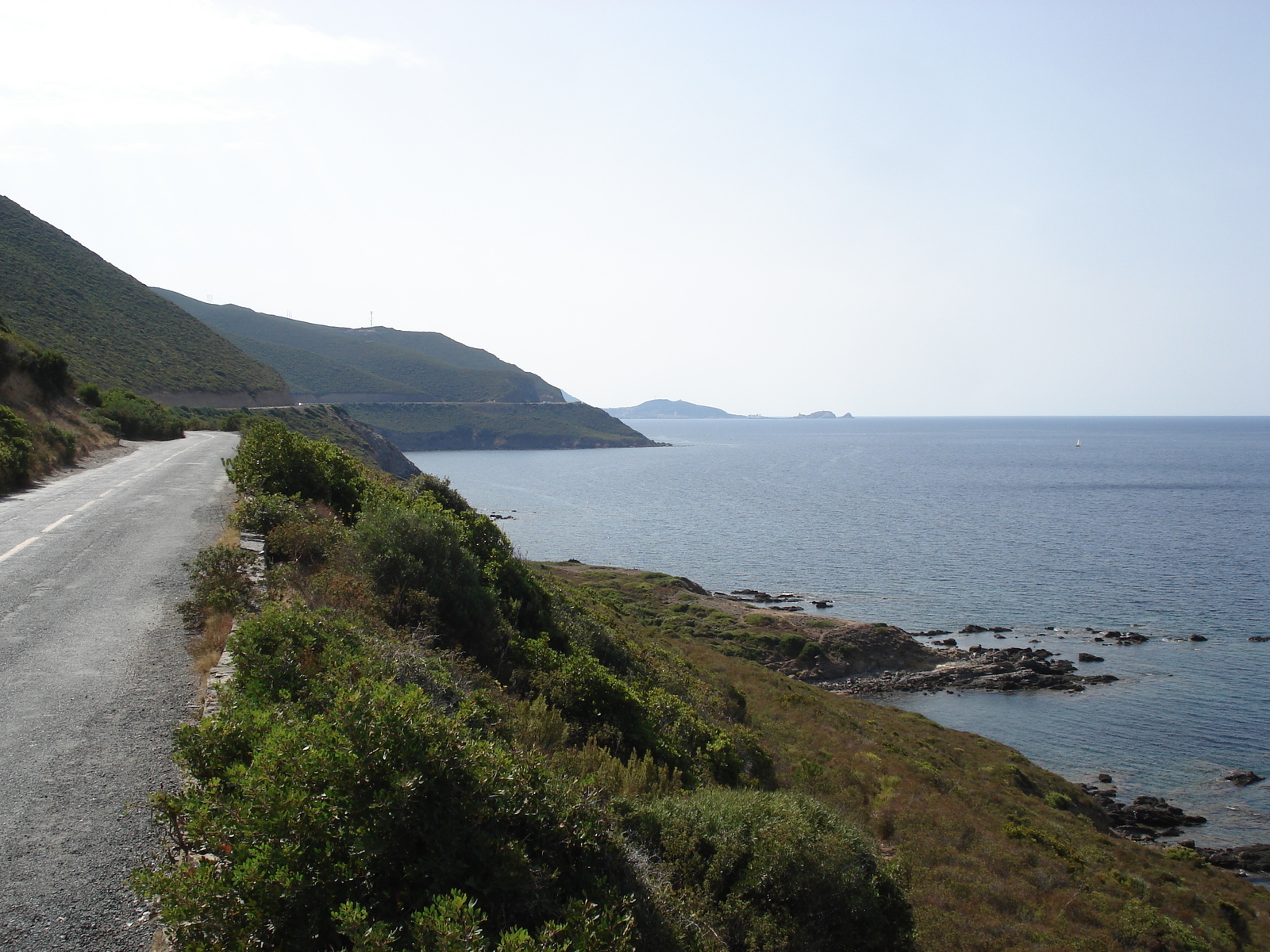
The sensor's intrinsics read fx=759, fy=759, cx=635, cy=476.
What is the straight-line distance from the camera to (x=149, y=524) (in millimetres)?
13406

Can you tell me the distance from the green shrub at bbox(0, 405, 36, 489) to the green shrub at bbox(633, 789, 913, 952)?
18042 mm

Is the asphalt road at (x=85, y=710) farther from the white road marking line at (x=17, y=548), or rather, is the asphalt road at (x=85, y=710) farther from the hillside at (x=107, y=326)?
the hillside at (x=107, y=326)

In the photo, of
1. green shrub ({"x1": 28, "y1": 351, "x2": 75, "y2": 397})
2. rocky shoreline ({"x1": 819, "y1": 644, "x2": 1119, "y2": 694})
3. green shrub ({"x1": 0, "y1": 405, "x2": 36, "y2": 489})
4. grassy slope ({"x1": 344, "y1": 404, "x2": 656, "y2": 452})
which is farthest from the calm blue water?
green shrub ({"x1": 28, "y1": 351, "x2": 75, "y2": 397})

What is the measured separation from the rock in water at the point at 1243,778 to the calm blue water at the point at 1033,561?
37 centimetres

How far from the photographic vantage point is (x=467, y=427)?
177 metres

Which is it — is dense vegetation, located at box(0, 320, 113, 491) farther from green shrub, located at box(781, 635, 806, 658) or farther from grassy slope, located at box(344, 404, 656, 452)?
grassy slope, located at box(344, 404, 656, 452)

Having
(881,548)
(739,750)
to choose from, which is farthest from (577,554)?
(739,750)

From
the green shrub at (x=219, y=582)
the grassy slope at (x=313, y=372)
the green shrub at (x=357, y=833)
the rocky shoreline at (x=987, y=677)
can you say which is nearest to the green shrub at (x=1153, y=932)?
the green shrub at (x=357, y=833)

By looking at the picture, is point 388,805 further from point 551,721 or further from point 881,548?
point 881,548

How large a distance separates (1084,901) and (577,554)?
48.1 m

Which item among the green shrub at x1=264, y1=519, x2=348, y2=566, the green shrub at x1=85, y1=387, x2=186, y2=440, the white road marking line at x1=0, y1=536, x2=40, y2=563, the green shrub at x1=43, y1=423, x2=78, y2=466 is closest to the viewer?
the green shrub at x1=264, y1=519, x2=348, y2=566

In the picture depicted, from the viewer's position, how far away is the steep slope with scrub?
3.81 meters

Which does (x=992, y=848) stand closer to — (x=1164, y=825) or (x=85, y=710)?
(x=1164, y=825)

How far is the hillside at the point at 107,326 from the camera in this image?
163 feet
